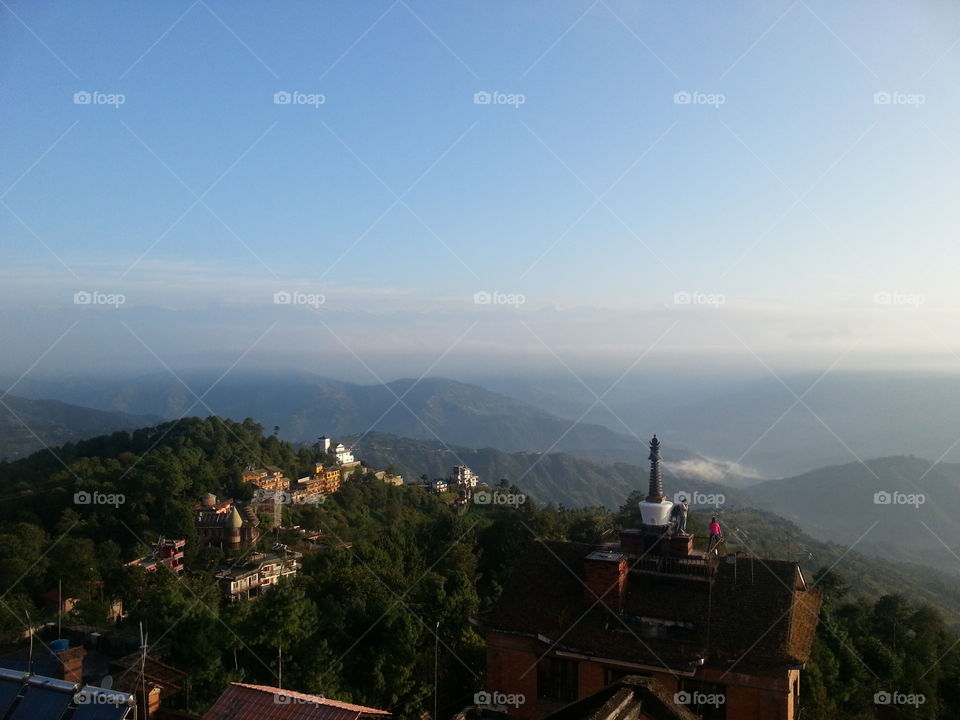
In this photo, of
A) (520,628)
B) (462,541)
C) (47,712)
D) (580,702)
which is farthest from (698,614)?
(462,541)

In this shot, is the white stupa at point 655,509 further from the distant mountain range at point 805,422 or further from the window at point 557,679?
the distant mountain range at point 805,422

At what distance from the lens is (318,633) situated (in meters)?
17.2

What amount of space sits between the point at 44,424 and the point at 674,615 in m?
125

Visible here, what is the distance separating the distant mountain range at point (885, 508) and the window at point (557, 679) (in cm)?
7306

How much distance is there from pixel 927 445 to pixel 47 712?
405 ft

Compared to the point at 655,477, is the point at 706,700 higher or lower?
lower

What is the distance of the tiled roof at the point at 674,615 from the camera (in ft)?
36.3

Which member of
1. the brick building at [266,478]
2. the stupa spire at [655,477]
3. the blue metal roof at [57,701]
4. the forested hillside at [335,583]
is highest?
the stupa spire at [655,477]

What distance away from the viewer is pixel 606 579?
12344 mm

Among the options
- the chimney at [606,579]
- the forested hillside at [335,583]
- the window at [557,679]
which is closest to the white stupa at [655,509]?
the chimney at [606,579]

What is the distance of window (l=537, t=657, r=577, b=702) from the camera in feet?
38.7

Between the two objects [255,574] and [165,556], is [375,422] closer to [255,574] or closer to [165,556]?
[165,556]

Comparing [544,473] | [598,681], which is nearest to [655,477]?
[598,681]

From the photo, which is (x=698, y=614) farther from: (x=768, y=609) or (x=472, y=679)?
(x=472, y=679)
